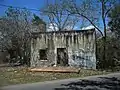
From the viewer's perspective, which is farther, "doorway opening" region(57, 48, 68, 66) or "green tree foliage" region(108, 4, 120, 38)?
"green tree foliage" region(108, 4, 120, 38)

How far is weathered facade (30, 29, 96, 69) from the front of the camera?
92.8ft

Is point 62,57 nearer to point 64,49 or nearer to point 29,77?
point 64,49

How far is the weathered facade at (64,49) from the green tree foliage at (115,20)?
22.5ft

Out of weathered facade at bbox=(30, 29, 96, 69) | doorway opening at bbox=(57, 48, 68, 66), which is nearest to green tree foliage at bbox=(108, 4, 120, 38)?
weathered facade at bbox=(30, 29, 96, 69)

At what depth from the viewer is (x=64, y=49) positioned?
29578 mm

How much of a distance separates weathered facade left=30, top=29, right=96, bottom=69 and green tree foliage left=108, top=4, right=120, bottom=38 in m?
6.86

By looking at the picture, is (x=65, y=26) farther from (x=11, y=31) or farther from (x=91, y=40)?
(x=91, y=40)

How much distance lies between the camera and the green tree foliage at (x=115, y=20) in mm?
33097

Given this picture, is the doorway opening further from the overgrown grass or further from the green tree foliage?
the green tree foliage

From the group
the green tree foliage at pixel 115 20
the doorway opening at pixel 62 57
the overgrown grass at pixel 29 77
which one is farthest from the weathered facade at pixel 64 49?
the green tree foliage at pixel 115 20

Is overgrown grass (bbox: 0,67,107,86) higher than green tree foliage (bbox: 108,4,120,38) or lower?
lower

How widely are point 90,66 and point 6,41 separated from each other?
564 inches

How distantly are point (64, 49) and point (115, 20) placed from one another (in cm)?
973

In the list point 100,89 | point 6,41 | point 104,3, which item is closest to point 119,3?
point 104,3
